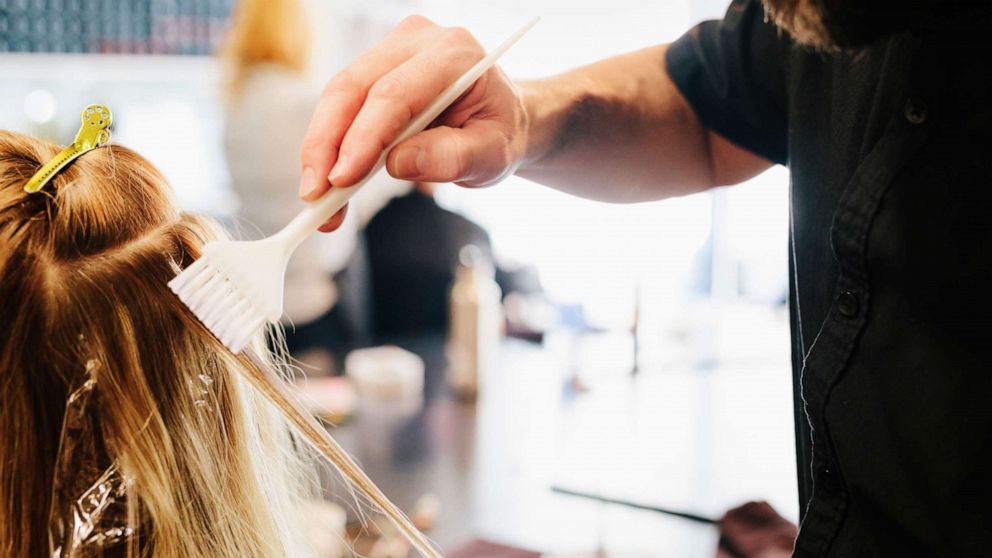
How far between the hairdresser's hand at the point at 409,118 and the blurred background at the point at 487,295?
0.24m

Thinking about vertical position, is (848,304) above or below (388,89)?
below

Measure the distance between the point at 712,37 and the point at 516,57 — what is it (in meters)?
2.77

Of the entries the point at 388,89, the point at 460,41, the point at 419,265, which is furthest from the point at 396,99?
the point at 419,265

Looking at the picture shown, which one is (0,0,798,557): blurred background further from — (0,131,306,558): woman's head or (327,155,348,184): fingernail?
(327,155,348,184): fingernail

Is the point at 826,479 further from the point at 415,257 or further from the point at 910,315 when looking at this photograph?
the point at 415,257

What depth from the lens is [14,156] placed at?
69cm

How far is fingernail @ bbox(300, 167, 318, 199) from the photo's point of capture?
66cm

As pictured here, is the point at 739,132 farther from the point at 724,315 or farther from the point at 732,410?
the point at 724,315

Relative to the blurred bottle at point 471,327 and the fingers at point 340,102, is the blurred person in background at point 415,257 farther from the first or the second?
the fingers at point 340,102

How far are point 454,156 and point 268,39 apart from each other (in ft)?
5.31

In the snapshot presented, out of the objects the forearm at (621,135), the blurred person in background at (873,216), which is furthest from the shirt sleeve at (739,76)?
the blurred person in background at (873,216)

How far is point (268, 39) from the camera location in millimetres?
2129

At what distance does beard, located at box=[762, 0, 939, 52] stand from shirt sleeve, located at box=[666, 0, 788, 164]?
335mm

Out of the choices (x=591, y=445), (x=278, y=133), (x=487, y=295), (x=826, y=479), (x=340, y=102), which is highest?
(x=340, y=102)
